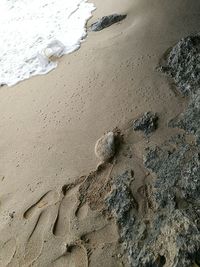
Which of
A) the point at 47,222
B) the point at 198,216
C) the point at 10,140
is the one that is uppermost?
the point at 10,140

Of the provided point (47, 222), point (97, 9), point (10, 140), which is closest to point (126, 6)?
point (97, 9)

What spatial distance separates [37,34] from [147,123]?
269 cm

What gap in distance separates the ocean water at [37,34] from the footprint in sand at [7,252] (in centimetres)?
213

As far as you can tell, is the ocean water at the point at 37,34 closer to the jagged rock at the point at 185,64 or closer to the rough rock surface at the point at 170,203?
the jagged rock at the point at 185,64

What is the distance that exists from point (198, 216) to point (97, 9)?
348 cm

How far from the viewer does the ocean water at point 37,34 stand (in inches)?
161

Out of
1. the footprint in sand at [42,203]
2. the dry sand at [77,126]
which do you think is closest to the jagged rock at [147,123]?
the dry sand at [77,126]

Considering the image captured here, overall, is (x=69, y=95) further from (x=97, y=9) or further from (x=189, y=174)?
(x=97, y=9)

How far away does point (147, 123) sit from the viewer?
278 centimetres

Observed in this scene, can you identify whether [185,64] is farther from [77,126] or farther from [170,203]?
[170,203]

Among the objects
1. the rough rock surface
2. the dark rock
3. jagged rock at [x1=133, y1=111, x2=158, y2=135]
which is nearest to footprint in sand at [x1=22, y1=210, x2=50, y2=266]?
the rough rock surface

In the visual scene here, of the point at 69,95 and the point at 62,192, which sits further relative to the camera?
the point at 69,95

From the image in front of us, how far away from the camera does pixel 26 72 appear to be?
4.07 meters

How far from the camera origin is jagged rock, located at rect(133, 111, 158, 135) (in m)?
2.76
